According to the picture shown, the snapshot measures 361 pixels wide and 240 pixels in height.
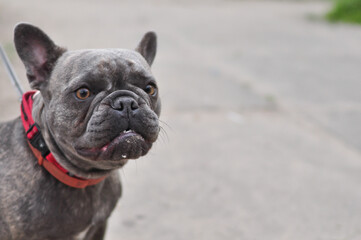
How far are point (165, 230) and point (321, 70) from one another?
479cm

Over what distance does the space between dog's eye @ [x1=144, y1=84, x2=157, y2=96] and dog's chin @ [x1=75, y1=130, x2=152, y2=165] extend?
0.32 metres

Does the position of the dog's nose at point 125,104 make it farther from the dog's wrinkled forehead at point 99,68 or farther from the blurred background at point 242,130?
the blurred background at point 242,130

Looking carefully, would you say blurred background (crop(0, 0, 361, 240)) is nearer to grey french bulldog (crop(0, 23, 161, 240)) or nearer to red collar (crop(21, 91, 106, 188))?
grey french bulldog (crop(0, 23, 161, 240))

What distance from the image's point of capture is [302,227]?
3604mm

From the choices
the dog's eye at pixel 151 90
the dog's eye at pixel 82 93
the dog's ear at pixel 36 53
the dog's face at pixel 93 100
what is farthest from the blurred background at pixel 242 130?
the dog's ear at pixel 36 53

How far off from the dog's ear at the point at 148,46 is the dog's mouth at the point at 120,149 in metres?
0.79

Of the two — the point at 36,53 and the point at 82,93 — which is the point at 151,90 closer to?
the point at 82,93

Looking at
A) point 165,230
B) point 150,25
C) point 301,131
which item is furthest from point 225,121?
point 150,25

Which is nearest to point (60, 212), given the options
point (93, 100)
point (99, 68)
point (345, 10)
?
point (93, 100)

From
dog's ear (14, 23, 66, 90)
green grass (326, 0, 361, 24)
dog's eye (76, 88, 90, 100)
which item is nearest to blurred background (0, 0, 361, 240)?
dog's eye (76, 88, 90, 100)

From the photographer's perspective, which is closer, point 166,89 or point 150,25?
point 166,89

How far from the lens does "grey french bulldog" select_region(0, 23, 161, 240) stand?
2268 mm

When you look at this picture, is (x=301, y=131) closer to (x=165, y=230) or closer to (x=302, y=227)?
(x=302, y=227)

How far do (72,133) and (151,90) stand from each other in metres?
0.49
